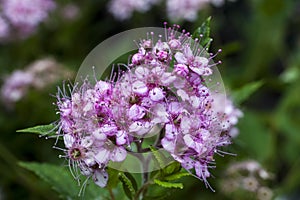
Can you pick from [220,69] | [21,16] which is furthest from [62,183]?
[21,16]

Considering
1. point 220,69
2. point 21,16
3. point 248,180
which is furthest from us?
point 21,16

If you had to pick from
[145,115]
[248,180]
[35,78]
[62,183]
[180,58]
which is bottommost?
[248,180]

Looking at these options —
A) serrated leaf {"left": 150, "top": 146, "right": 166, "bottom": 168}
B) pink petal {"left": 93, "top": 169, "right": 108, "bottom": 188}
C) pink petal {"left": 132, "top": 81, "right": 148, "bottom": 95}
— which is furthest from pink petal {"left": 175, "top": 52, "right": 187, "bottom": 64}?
pink petal {"left": 93, "top": 169, "right": 108, "bottom": 188}

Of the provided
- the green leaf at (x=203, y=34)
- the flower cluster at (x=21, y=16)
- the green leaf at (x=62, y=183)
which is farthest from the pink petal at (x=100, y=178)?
the flower cluster at (x=21, y=16)

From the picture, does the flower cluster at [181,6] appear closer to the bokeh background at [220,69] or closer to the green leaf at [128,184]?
the bokeh background at [220,69]

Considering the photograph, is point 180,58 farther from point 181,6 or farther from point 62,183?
point 181,6

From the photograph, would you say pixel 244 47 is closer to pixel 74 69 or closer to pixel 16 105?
pixel 74 69
